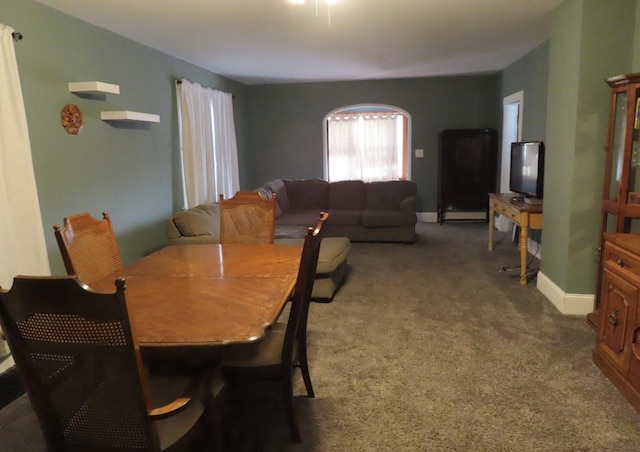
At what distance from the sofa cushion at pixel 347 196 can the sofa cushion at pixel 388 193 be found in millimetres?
103

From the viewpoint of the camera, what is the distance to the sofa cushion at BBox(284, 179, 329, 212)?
6633 mm

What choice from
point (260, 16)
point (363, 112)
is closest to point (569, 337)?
point (260, 16)

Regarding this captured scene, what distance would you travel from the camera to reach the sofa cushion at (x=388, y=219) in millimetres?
5863

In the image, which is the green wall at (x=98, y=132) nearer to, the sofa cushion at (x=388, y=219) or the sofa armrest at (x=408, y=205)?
the sofa cushion at (x=388, y=219)

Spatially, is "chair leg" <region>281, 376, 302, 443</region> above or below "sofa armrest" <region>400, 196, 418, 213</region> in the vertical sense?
below

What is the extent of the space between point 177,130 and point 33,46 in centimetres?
202

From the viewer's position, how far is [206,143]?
5.51 meters

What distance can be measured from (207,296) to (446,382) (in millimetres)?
1483

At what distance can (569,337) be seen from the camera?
9.95 ft

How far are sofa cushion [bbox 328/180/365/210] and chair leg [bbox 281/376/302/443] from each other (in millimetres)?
4635

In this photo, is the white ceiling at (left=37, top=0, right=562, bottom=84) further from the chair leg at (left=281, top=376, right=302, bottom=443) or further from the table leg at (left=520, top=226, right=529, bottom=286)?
the chair leg at (left=281, top=376, right=302, bottom=443)

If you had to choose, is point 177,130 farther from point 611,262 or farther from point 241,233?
point 611,262

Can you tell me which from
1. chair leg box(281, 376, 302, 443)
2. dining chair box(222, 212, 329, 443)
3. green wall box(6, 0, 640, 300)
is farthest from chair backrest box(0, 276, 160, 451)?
green wall box(6, 0, 640, 300)

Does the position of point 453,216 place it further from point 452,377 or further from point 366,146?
point 452,377
